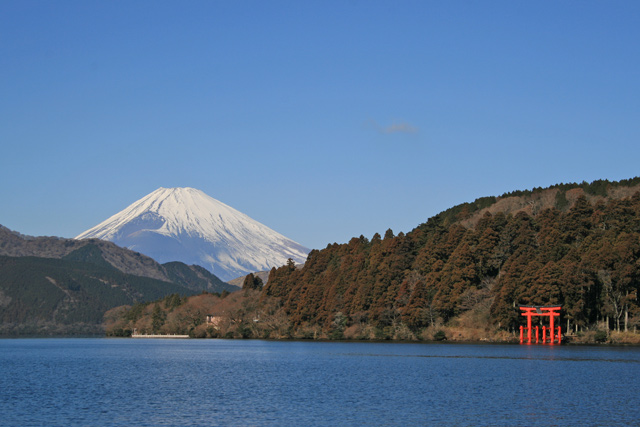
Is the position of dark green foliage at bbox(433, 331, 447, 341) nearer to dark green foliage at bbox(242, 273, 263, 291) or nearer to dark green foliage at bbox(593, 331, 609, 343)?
dark green foliage at bbox(593, 331, 609, 343)

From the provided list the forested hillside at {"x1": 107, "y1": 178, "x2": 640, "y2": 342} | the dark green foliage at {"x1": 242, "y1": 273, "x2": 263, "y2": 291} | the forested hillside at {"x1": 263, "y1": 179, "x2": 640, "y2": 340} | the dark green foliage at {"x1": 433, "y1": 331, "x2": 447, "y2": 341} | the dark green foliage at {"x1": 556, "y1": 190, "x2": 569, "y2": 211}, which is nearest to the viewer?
the forested hillside at {"x1": 263, "y1": 179, "x2": 640, "y2": 340}

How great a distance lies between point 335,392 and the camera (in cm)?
3697

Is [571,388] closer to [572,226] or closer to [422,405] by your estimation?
[422,405]

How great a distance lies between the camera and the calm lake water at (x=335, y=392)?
94.9 feet

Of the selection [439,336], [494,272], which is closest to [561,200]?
Result: [494,272]

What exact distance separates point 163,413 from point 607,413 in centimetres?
1765

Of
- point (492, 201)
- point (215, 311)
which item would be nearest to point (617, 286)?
point (492, 201)

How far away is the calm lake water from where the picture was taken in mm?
28922

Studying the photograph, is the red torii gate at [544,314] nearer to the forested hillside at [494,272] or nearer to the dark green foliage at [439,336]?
the forested hillside at [494,272]

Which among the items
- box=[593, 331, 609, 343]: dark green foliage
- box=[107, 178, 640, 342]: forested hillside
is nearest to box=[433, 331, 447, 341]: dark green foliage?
box=[107, 178, 640, 342]: forested hillside

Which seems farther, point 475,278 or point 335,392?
point 475,278

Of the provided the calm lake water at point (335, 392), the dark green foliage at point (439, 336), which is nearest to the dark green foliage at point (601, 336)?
the calm lake water at point (335, 392)


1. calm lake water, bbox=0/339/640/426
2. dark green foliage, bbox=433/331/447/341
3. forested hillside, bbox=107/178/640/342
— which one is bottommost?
calm lake water, bbox=0/339/640/426

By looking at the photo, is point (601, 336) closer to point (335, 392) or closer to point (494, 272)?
point (494, 272)
